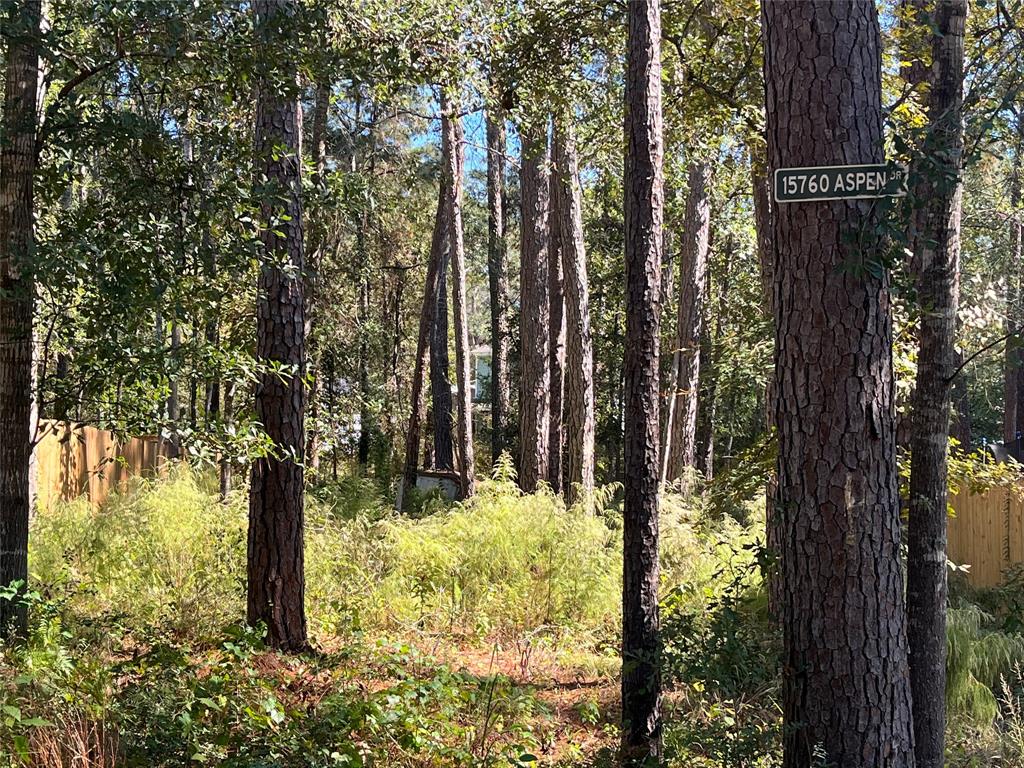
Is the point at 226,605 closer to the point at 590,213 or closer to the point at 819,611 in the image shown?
the point at 819,611

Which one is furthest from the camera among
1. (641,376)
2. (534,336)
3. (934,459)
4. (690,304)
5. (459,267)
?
(690,304)

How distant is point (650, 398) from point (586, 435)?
792cm

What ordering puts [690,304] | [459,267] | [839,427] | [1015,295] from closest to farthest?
[839,427]
[459,267]
[690,304]
[1015,295]

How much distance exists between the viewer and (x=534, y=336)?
14898mm

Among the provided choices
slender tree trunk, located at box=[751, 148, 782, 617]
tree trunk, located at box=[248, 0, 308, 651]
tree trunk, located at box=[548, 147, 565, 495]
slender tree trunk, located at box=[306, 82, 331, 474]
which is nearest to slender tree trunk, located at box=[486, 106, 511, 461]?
slender tree trunk, located at box=[306, 82, 331, 474]

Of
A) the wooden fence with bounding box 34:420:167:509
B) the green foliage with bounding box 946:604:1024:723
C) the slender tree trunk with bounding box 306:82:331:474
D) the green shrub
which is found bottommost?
the green foliage with bounding box 946:604:1024:723

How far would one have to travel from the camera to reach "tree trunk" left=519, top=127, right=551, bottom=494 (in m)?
14.6

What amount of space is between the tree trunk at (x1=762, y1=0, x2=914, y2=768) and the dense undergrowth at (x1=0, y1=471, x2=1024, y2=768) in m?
0.55

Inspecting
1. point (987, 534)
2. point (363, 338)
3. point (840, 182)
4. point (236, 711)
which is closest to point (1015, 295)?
point (987, 534)

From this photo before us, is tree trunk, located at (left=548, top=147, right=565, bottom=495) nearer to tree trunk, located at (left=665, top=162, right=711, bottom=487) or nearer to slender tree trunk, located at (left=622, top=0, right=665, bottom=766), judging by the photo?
tree trunk, located at (left=665, top=162, right=711, bottom=487)

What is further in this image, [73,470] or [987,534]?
[73,470]

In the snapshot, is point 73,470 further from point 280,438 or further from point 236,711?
point 236,711

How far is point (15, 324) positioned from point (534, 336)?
9.69 meters

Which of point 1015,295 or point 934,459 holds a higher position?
point 1015,295
